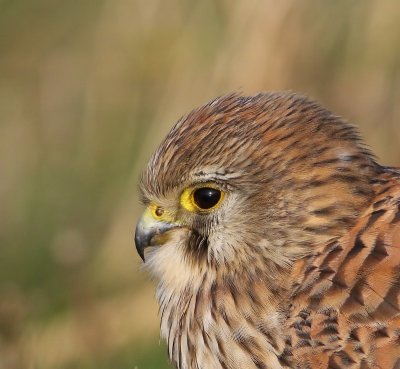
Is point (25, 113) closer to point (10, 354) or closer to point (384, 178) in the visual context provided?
point (10, 354)

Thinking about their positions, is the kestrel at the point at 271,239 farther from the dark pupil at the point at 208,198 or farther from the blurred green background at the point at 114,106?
the blurred green background at the point at 114,106

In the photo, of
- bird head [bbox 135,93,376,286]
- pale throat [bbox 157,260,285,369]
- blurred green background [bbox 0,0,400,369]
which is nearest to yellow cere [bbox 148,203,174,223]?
bird head [bbox 135,93,376,286]

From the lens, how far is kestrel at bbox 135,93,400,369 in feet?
16.5

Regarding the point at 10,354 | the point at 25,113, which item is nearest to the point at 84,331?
the point at 10,354

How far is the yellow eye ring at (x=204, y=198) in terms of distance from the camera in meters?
5.43

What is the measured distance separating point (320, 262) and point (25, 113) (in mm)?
6250

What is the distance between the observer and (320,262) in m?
5.23

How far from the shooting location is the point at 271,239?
534 centimetres

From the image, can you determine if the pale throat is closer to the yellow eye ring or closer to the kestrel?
the kestrel

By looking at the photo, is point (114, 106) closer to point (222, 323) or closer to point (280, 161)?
point (280, 161)

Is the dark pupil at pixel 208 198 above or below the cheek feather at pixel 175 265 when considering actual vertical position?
above

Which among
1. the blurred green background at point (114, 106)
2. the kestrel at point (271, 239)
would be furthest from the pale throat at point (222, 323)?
the blurred green background at point (114, 106)

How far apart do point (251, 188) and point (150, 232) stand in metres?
0.55

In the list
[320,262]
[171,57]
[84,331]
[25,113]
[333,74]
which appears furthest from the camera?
[25,113]
